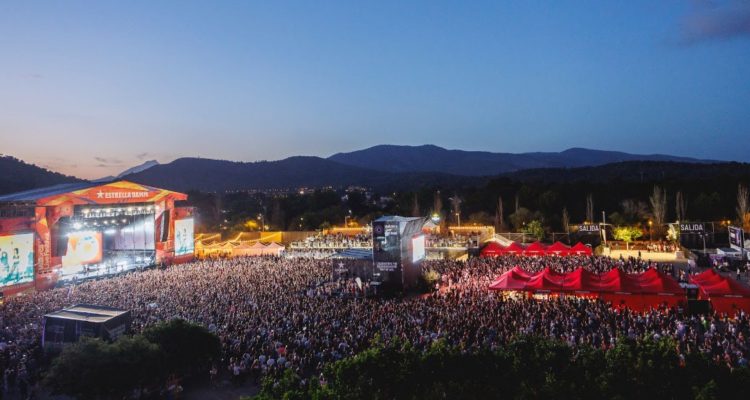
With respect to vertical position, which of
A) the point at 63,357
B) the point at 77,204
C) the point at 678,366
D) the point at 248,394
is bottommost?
the point at 248,394

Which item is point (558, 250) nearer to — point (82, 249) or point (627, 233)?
point (627, 233)

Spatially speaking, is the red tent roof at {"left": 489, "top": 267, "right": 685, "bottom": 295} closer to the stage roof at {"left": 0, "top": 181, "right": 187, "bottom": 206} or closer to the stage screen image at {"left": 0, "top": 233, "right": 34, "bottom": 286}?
the stage screen image at {"left": 0, "top": 233, "right": 34, "bottom": 286}

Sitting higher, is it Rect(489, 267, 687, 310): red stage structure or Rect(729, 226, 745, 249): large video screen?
Rect(729, 226, 745, 249): large video screen

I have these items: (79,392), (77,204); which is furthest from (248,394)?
(77,204)

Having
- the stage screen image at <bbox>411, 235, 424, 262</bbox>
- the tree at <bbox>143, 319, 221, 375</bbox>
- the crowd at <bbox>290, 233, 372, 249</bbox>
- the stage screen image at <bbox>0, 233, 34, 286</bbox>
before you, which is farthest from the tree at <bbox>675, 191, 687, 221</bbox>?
the stage screen image at <bbox>0, 233, 34, 286</bbox>

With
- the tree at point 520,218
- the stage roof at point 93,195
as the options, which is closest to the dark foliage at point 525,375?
the stage roof at point 93,195

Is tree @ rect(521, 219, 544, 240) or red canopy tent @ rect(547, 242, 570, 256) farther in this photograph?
tree @ rect(521, 219, 544, 240)

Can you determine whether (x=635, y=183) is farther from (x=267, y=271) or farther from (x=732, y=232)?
(x=267, y=271)
